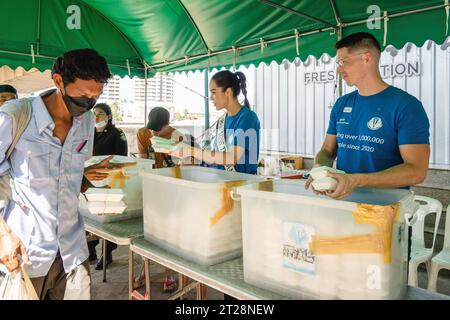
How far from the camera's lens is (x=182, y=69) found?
409 cm

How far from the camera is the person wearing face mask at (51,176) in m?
1.29

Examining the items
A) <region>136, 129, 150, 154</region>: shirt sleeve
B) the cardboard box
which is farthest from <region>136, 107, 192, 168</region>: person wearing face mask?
the cardboard box

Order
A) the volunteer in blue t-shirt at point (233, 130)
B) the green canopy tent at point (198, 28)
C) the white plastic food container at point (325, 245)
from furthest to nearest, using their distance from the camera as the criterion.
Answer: the green canopy tent at point (198, 28), the volunteer in blue t-shirt at point (233, 130), the white plastic food container at point (325, 245)

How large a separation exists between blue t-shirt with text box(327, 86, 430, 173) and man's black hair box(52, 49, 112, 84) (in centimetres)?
105

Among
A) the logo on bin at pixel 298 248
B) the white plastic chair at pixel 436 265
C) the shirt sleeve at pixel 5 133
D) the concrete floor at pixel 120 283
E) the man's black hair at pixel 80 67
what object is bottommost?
the concrete floor at pixel 120 283

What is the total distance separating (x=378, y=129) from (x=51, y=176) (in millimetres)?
1291

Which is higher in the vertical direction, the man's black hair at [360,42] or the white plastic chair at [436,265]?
→ the man's black hair at [360,42]

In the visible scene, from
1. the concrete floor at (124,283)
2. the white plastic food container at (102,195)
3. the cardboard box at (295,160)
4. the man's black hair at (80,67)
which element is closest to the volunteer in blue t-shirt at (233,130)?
the white plastic food container at (102,195)

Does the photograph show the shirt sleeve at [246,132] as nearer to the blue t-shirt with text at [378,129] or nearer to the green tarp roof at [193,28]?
the blue t-shirt with text at [378,129]

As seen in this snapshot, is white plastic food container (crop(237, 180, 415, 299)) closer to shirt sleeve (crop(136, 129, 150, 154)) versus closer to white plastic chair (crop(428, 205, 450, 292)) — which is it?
white plastic chair (crop(428, 205, 450, 292))

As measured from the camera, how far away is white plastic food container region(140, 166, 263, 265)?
1412 mm

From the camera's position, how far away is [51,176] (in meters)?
1.34

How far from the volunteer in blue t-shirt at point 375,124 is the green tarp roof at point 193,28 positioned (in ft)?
3.40
